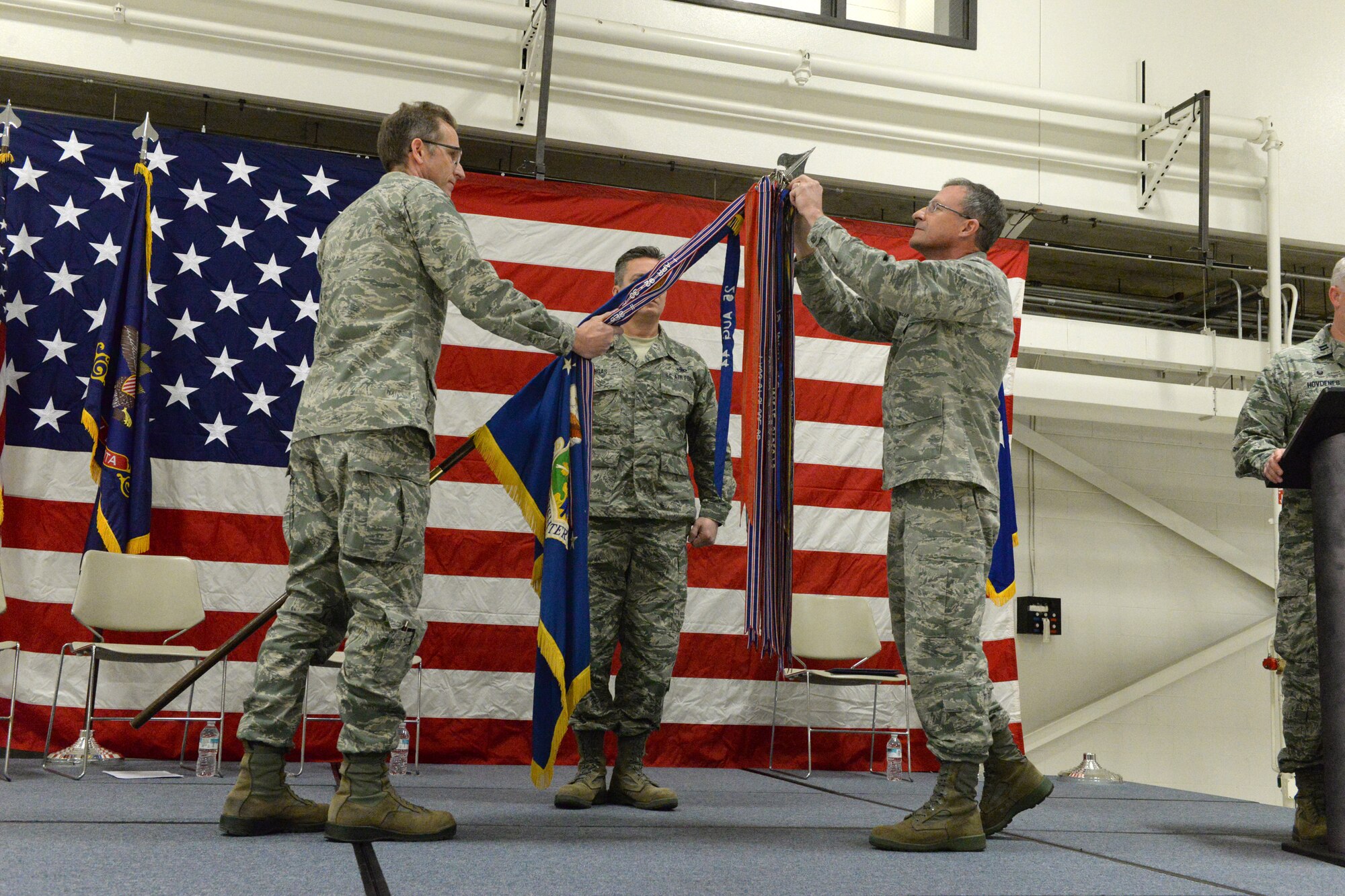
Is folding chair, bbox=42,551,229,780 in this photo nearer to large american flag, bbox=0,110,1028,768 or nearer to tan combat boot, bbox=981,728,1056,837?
large american flag, bbox=0,110,1028,768

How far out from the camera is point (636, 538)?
11.8 feet

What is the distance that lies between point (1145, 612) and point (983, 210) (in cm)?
558

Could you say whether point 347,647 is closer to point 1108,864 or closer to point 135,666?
point 1108,864

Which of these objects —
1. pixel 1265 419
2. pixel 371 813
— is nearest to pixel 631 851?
pixel 371 813

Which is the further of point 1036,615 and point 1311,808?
point 1036,615

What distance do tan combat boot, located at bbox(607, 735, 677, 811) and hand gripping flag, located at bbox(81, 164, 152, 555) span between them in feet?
8.00

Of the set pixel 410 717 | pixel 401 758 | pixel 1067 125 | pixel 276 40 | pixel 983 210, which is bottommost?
pixel 401 758

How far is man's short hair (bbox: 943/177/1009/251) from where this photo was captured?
9.66 feet

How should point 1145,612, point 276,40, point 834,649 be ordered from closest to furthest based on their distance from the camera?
point 276,40 → point 834,649 → point 1145,612

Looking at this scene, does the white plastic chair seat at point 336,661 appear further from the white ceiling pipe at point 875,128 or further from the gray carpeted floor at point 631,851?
the white ceiling pipe at point 875,128

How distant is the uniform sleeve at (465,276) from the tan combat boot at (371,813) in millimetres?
1032

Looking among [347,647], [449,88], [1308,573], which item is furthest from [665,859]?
[449,88]

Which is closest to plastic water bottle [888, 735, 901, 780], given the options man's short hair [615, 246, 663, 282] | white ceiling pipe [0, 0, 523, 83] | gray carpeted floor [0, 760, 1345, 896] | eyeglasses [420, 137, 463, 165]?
gray carpeted floor [0, 760, 1345, 896]

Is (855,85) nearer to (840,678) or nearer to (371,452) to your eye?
(840,678)
